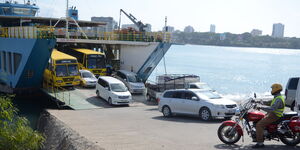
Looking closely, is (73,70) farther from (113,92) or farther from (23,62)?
(113,92)

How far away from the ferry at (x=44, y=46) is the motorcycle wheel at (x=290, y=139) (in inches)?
757

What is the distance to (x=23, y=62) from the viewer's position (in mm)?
26281

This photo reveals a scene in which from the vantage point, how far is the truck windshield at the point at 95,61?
3022cm

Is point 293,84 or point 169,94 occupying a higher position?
point 293,84

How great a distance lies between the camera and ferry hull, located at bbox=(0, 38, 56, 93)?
25.2 meters

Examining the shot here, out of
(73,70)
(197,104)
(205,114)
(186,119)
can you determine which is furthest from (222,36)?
(205,114)

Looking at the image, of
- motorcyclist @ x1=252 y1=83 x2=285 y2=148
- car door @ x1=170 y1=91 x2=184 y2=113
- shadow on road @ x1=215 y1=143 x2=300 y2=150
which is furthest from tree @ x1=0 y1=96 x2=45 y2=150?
car door @ x1=170 y1=91 x2=184 y2=113

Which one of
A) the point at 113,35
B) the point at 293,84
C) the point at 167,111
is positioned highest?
the point at 113,35

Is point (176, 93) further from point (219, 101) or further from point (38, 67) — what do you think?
point (38, 67)

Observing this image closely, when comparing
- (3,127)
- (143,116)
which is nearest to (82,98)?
(143,116)

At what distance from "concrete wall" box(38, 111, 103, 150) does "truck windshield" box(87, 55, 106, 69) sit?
44.0 ft

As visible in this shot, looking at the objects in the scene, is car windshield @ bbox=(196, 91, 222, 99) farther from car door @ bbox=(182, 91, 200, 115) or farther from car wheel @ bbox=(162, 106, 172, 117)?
car wheel @ bbox=(162, 106, 172, 117)

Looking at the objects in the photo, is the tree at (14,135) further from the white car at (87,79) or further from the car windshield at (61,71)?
the white car at (87,79)

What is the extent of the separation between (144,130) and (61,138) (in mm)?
3222
